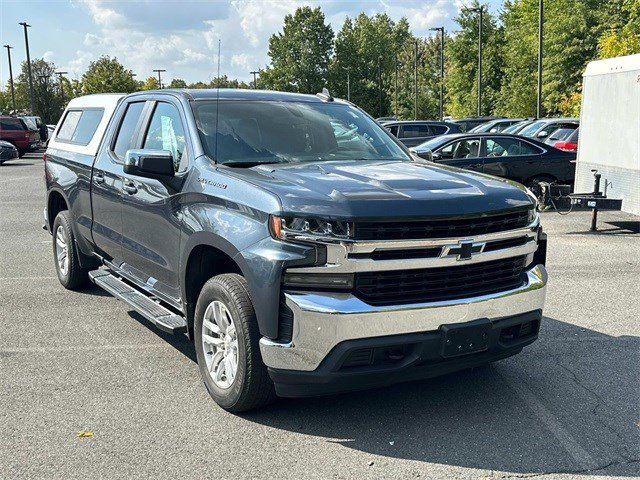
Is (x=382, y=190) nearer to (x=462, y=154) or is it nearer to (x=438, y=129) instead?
(x=462, y=154)

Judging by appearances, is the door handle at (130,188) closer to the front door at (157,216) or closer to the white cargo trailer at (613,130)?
the front door at (157,216)

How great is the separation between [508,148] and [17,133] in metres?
28.3

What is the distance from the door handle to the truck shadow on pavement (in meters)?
1.96

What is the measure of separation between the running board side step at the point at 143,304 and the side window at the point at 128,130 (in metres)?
1.02

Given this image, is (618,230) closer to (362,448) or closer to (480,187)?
(480,187)

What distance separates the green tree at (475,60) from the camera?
5825 cm

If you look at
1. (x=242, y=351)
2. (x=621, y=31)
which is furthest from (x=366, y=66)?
(x=242, y=351)

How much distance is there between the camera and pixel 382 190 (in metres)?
3.89

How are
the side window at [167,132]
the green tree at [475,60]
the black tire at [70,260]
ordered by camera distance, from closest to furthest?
the side window at [167,132], the black tire at [70,260], the green tree at [475,60]

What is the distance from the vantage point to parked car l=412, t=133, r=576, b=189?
45.8 feet

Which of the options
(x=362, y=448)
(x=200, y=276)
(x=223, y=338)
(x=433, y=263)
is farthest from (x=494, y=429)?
(x=200, y=276)

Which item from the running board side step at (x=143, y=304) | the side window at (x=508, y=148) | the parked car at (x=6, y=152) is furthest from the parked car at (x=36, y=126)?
the running board side step at (x=143, y=304)

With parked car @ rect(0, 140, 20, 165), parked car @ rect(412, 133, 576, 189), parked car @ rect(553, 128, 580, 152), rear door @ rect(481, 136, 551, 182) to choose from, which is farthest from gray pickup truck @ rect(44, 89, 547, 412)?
parked car @ rect(0, 140, 20, 165)

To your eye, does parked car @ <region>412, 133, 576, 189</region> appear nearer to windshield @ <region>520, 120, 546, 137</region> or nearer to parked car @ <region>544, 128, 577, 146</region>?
parked car @ <region>544, 128, 577, 146</region>
